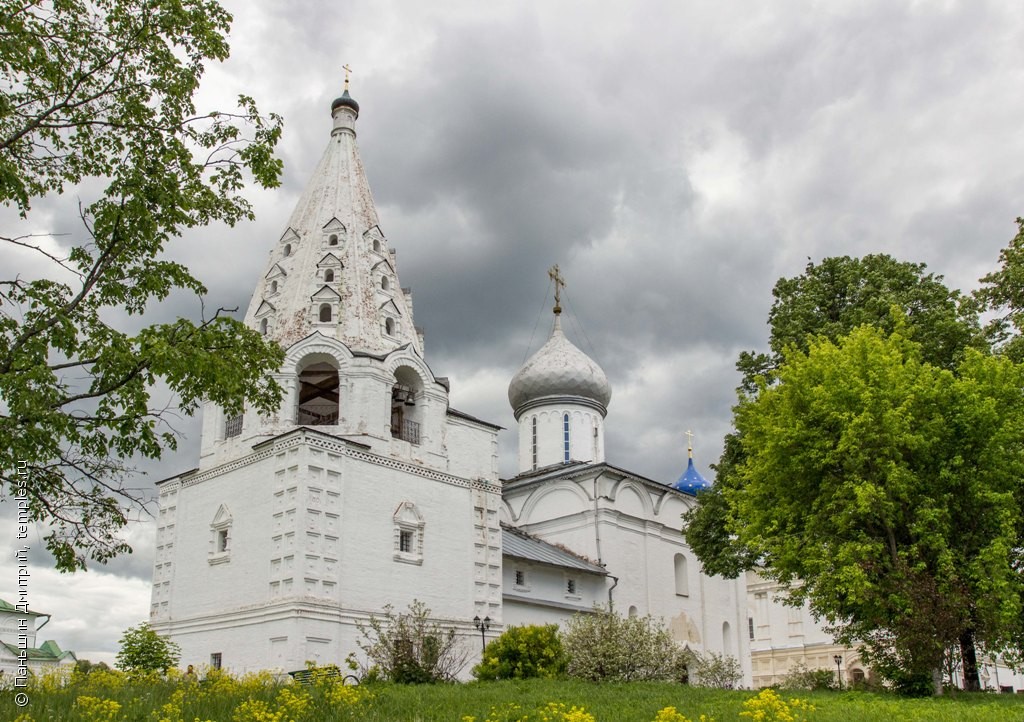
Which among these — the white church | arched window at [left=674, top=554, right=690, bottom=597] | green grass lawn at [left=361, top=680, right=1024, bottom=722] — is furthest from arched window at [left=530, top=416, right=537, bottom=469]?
green grass lawn at [left=361, top=680, right=1024, bottom=722]

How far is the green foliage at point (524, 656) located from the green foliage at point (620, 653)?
0.30 metres

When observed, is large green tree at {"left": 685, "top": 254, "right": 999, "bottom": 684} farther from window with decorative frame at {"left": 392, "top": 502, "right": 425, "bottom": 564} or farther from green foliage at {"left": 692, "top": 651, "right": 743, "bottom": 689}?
window with decorative frame at {"left": 392, "top": 502, "right": 425, "bottom": 564}

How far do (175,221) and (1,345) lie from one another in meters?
1.96

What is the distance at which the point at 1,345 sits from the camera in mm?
8344

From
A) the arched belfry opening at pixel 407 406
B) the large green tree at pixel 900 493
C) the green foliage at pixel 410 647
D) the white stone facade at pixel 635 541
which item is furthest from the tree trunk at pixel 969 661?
the arched belfry opening at pixel 407 406

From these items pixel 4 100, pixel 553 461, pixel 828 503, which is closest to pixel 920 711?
pixel 828 503

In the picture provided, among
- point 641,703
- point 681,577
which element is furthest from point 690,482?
point 641,703

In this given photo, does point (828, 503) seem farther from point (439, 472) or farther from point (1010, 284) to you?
Answer: point (439, 472)

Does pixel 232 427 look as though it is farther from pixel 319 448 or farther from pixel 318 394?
pixel 319 448

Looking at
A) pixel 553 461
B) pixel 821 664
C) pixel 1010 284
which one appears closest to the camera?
pixel 1010 284

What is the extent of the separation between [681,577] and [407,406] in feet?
42.8

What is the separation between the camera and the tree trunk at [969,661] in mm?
16891

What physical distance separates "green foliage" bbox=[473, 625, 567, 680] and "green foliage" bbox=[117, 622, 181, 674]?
6367 millimetres

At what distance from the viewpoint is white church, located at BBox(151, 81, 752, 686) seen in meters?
19.1
